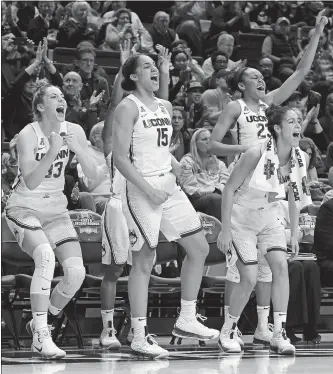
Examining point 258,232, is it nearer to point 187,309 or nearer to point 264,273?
point 264,273

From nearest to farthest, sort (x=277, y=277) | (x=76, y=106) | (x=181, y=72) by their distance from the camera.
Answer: (x=277, y=277), (x=76, y=106), (x=181, y=72)

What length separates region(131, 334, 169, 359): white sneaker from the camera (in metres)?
6.21

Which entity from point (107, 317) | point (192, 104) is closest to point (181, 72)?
point (192, 104)

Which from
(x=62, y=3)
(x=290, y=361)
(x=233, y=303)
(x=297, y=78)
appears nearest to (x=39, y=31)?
(x=62, y=3)

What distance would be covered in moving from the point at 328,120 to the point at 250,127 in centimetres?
592

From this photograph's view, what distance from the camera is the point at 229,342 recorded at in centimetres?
684

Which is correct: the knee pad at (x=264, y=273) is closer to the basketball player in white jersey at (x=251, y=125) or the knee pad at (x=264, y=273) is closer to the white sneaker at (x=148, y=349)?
the basketball player in white jersey at (x=251, y=125)

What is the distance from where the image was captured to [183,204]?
21.4 ft

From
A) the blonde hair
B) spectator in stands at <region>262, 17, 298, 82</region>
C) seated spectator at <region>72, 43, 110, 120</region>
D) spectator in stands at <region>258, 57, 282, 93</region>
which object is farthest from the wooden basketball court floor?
spectator in stands at <region>262, 17, 298, 82</region>

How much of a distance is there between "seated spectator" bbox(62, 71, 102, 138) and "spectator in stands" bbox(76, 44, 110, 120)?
1.62ft

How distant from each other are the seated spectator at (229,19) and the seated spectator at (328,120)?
2493 mm

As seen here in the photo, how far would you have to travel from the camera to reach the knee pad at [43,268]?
20.6 feet

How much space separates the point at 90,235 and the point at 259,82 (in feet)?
6.53

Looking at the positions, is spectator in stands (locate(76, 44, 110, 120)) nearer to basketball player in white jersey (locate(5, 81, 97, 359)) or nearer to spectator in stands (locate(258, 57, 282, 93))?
spectator in stands (locate(258, 57, 282, 93))
